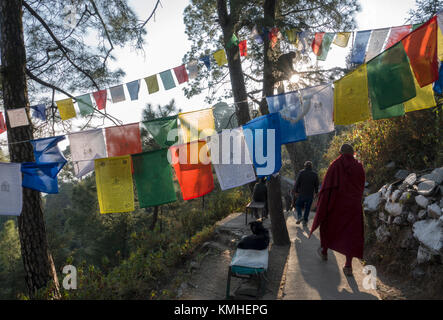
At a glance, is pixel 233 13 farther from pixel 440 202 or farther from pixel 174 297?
pixel 174 297

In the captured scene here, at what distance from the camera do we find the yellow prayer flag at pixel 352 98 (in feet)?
11.4

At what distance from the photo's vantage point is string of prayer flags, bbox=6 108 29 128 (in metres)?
4.31

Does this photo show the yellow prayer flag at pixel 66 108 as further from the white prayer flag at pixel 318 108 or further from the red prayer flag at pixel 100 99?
the white prayer flag at pixel 318 108

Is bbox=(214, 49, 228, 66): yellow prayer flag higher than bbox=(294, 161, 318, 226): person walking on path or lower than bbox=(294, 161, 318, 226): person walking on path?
higher

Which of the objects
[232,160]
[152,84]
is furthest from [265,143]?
[152,84]

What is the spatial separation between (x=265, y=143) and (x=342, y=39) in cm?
369

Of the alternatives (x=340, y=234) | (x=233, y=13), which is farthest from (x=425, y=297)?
(x=233, y=13)

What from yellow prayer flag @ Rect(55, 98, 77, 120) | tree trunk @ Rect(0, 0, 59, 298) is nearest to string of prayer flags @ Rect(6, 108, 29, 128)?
tree trunk @ Rect(0, 0, 59, 298)

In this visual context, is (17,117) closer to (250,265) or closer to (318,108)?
(250,265)

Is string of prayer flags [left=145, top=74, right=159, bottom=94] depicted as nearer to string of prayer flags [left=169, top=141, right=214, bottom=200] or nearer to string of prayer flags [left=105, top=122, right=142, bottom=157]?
string of prayer flags [left=105, top=122, right=142, bottom=157]

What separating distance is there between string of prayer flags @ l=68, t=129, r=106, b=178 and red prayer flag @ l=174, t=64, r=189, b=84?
2.75 metres

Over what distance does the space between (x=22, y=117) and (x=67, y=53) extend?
2458mm

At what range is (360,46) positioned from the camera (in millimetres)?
5062

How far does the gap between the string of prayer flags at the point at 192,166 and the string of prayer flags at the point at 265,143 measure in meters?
0.77
